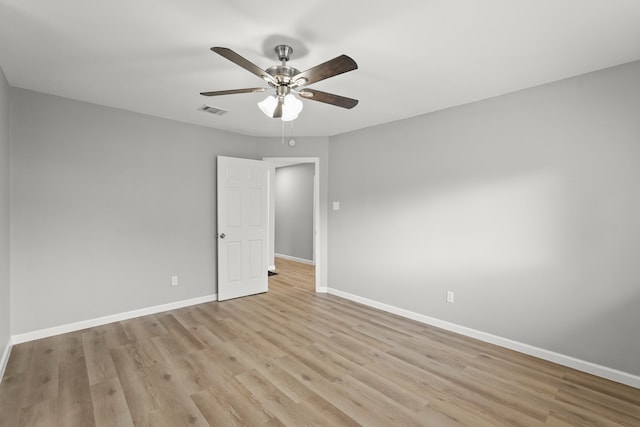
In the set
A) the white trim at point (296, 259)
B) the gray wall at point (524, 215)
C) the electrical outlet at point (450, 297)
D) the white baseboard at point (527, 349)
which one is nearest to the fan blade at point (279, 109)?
the gray wall at point (524, 215)

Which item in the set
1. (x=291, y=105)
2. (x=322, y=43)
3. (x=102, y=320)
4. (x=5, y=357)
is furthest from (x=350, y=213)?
(x=5, y=357)

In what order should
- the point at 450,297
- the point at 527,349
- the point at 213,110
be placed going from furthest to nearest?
the point at 213,110, the point at 450,297, the point at 527,349

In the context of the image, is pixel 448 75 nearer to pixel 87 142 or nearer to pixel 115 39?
pixel 115 39

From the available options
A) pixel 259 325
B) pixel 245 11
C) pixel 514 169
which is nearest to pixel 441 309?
pixel 514 169

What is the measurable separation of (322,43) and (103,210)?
10.0ft

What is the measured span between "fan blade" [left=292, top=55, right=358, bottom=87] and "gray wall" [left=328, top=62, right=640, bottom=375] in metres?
2.05

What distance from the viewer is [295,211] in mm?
7672

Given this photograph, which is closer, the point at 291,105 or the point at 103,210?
the point at 291,105

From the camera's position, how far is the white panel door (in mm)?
4371

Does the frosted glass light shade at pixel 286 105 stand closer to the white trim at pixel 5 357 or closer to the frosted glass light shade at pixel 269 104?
the frosted glass light shade at pixel 269 104

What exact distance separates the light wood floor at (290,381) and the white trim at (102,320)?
102mm

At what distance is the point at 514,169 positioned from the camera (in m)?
2.95

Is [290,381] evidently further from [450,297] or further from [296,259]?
[296,259]

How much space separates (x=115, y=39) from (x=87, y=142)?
1747 millimetres
